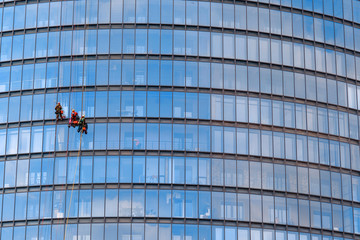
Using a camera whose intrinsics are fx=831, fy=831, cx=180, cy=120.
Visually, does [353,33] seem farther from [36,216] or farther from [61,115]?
[36,216]

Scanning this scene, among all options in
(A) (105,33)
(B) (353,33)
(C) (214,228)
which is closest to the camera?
(C) (214,228)

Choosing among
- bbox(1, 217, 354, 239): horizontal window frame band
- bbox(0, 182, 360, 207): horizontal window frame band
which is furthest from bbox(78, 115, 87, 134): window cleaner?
bbox(1, 217, 354, 239): horizontal window frame band

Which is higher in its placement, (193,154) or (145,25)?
(145,25)

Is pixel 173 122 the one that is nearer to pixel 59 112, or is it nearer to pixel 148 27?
pixel 148 27

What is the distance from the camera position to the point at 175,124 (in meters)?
90.5

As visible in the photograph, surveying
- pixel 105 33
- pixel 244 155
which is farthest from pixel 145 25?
pixel 244 155

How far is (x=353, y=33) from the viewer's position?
101000 millimetres

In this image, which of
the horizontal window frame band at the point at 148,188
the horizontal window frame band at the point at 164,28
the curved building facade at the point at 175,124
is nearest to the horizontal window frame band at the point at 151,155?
the curved building facade at the point at 175,124

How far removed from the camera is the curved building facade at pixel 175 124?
289ft

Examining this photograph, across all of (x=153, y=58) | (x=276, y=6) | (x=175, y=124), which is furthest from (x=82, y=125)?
(x=276, y=6)

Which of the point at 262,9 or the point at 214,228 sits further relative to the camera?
the point at 262,9

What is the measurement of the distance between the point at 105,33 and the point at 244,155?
67.9 feet

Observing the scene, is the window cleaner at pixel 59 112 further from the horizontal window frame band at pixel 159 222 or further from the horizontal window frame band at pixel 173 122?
the horizontal window frame band at pixel 159 222

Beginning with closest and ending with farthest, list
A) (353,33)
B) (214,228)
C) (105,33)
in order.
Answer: (214,228) < (105,33) < (353,33)
